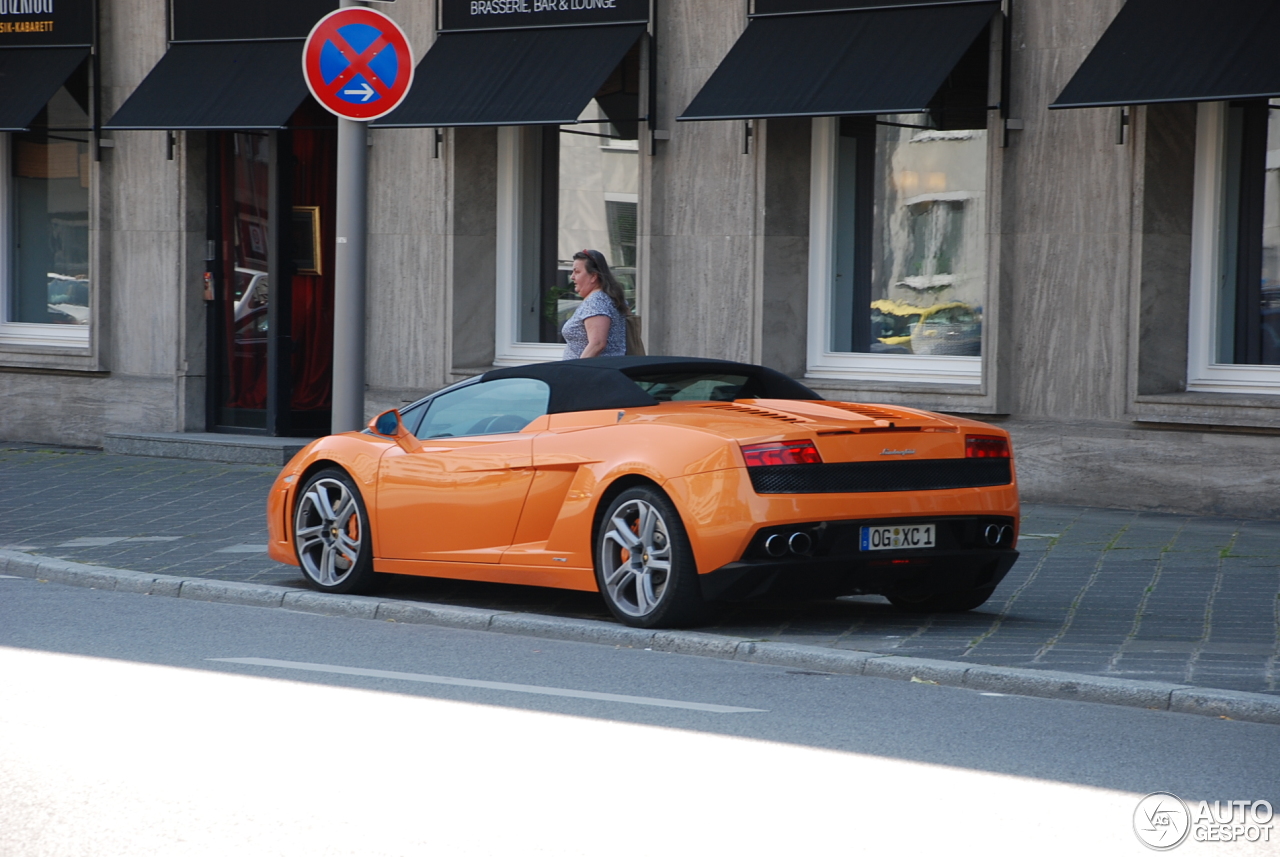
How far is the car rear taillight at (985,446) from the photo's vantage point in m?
7.80

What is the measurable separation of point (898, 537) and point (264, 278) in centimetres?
1106

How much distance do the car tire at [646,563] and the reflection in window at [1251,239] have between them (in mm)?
6871

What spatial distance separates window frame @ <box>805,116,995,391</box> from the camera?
14227 millimetres

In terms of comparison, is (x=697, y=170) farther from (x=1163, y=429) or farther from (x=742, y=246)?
(x=1163, y=429)

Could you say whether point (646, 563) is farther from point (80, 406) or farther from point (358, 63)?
point (80, 406)

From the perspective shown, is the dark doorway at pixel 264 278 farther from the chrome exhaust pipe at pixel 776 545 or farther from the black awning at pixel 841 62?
the chrome exhaust pipe at pixel 776 545

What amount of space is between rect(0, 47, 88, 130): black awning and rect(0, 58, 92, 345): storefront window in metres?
0.38

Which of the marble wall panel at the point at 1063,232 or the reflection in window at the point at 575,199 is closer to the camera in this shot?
the marble wall panel at the point at 1063,232

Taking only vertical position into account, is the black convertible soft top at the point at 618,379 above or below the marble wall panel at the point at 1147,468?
above


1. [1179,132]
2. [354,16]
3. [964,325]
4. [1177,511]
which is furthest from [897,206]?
[354,16]

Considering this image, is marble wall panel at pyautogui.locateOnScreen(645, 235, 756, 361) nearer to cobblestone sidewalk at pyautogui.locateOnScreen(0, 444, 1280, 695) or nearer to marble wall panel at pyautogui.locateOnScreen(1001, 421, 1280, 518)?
marble wall panel at pyautogui.locateOnScreen(1001, 421, 1280, 518)

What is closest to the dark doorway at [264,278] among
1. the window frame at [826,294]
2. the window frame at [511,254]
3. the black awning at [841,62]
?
the window frame at [511,254]

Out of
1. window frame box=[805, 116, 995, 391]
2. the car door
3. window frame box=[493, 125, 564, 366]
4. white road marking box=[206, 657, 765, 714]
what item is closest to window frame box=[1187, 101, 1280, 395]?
window frame box=[805, 116, 995, 391]

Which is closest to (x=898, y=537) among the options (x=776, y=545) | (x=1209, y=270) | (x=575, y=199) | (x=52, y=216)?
(x=776, y=545)
